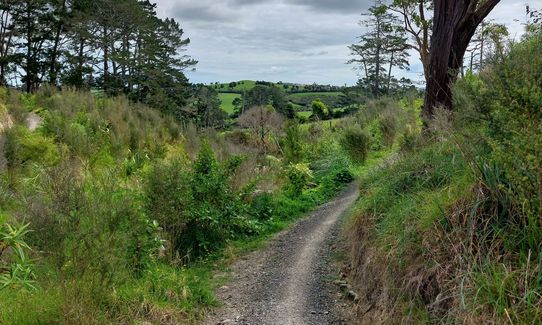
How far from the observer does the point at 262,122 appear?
2152 centimetres

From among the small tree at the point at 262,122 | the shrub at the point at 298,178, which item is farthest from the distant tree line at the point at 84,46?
the shrub at the point at 298,178

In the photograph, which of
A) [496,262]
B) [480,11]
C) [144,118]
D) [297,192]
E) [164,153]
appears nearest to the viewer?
[496,262]

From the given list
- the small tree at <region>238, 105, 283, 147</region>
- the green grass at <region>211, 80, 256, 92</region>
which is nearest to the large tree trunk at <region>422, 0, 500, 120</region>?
the small tree at <region>238, 105, 283, 147</region>

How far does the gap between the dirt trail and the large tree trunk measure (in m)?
3.06

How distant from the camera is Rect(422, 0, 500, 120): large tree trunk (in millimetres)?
7145

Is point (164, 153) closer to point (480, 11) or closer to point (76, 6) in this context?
point (480, 11)

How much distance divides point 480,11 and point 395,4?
477 centimetres

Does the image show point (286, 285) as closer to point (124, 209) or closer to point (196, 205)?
point (196, 205)

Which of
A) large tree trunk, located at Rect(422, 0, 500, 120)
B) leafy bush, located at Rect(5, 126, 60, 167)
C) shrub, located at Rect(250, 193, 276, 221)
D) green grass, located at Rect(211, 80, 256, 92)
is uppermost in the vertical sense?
green grass, located at Rect(211, 80, 256, 92)

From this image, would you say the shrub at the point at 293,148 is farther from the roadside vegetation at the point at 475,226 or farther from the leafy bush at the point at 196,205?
the roadside vegetation at the point at 475,226

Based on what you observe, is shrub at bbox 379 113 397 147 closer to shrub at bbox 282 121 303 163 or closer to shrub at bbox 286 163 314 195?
shrub at bbox 282 121 303 163

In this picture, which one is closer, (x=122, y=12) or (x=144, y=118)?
(x=144, y=118)

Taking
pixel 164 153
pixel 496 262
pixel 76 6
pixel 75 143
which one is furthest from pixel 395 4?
pixel 76 6

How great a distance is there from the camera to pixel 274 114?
22859 mm
